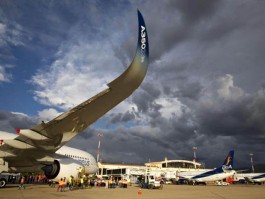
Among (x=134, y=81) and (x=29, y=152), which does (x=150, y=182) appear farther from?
(x=134, y=81)

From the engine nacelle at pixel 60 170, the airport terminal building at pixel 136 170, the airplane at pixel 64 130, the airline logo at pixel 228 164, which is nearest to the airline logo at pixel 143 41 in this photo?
the airplane at pixel 64 130

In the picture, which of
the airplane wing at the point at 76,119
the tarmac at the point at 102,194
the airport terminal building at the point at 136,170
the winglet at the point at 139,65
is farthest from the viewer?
the airport terminal building at the point at 136,170

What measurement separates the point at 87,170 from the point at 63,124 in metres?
8.23

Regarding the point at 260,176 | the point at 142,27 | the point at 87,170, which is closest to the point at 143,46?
the point at 142,27

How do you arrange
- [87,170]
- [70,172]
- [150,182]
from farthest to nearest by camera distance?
[150,182], [87,170], [70,172]

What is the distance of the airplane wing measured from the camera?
25.2ft

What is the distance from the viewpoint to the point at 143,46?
25.0 feet

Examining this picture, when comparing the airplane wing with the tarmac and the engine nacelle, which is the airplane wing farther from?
the tarmac

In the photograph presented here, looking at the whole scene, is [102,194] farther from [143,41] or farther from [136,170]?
[136,170]

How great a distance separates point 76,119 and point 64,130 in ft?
2.86

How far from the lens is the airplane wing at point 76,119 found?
7686mm

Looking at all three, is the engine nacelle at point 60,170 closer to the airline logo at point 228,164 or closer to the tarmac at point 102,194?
the tarmac at point 102,194

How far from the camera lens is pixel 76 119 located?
10164mm

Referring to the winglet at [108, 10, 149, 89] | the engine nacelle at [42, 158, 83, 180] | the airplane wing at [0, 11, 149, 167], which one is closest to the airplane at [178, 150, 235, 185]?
the engine nacelle at [42, 158, 83, 180]
